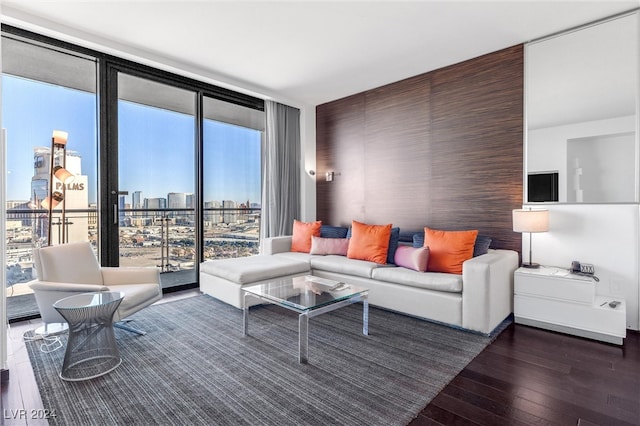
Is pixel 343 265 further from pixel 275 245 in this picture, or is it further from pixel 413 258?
pixel 275 245

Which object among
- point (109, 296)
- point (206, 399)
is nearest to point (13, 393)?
point (109, 296)

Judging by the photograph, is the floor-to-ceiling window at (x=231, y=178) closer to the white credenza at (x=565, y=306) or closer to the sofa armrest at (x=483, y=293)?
the sofa armrest at (x=483, y=293)

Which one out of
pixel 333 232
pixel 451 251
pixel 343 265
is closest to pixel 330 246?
pixel 333 232

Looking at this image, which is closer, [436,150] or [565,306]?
[565,306]

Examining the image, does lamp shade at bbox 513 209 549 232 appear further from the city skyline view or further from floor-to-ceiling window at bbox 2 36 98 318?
floor-to-ceiling window at bbox 2 36 98 318

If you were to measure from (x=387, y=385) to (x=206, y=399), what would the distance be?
1037mm

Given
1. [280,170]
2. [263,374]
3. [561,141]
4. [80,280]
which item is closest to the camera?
[263,374]

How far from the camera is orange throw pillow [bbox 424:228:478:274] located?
319 centimetres

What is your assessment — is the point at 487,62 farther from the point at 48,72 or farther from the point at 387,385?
the point at 48,72

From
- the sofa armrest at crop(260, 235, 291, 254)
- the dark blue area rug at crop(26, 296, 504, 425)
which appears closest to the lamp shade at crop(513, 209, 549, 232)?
the dark blue area rug at crop(26, 296, 504, 425)

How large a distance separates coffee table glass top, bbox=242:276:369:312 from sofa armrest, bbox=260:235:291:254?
1389 mm

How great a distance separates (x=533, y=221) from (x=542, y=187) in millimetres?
480

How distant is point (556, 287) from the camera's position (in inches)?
112

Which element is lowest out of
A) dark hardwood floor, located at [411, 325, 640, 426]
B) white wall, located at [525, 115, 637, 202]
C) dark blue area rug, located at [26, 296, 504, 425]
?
dark hardwood floor, located at [411, 325, 640, 426]
